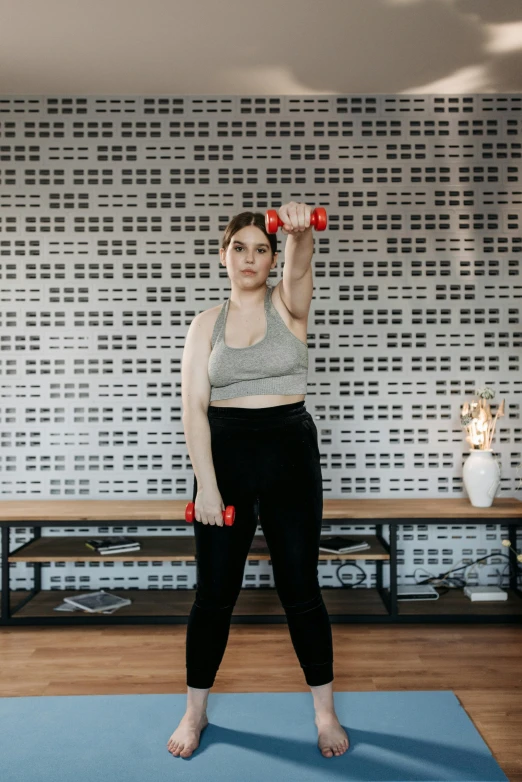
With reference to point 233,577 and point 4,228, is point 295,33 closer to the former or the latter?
point 4,228

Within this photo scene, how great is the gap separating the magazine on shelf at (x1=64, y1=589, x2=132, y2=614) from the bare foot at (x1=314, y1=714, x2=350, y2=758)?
1463 millimetres

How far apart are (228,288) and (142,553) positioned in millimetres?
1426

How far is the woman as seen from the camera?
1730 mm

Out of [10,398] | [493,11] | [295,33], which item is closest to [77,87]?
[295,33]

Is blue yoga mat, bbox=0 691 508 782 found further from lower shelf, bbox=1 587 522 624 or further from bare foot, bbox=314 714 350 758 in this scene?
lower shelf, bbox=1 587 522 624

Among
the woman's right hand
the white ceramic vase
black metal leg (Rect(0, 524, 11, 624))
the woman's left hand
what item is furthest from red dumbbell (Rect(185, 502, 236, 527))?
the white ceramic vase

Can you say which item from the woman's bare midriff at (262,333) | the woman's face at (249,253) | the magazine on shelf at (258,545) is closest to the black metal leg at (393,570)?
the magazine on shelf at (258,545)

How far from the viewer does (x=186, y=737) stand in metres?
1.83

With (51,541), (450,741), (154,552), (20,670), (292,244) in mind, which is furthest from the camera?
(51,541)

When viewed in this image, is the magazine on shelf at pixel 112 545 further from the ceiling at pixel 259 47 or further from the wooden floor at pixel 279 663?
the ceiling at pixel 259 47

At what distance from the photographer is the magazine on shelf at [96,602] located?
117 inches

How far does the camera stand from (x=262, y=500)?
1.75 meters

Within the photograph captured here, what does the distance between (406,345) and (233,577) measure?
1953 mm

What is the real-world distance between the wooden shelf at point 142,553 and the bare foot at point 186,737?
103 centimetres
